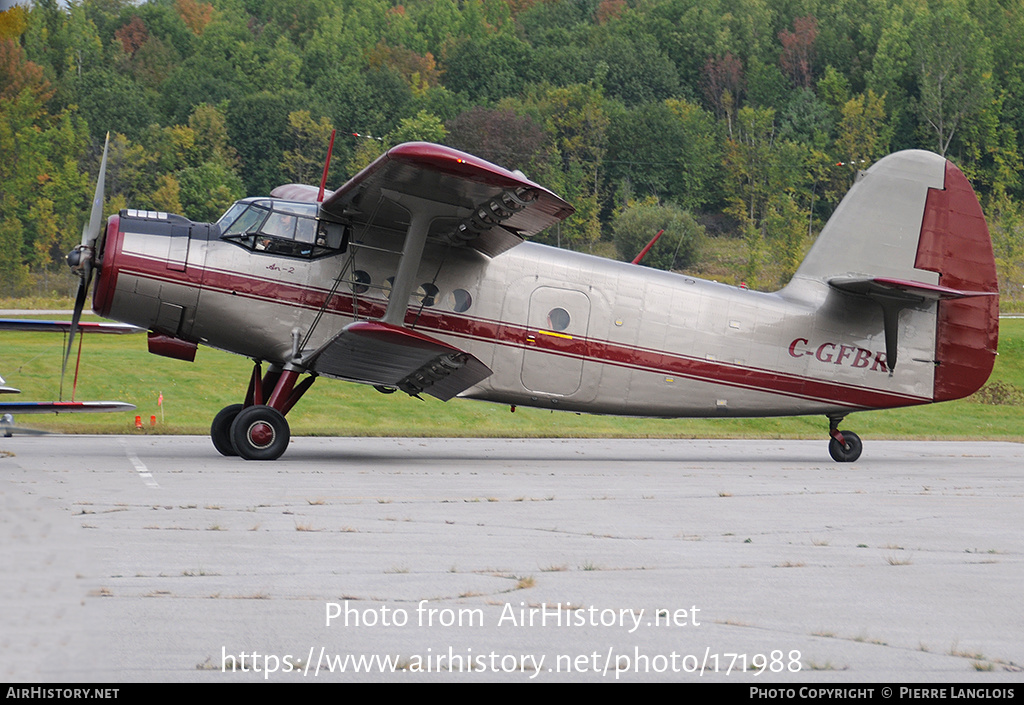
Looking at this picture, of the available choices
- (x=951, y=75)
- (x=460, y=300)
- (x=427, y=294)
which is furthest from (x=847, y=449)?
(x=951, y=75)

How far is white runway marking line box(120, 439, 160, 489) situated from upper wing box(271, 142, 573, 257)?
4072mm

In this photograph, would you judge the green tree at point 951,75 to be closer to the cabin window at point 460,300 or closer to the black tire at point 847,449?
the black tire at point 847,449

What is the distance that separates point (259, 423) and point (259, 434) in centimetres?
14

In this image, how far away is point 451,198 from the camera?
13617 mm

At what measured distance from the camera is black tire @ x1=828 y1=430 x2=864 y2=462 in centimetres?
1716

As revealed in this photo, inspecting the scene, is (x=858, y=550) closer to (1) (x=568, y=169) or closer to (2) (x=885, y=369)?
(2) (x=885, y=369)

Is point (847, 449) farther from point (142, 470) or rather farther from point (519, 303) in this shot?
point (142, 470)

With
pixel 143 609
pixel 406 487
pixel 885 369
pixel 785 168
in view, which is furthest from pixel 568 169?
pixel 143 609

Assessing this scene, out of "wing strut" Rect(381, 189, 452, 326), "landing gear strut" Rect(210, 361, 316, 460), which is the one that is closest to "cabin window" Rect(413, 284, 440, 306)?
"wing strut" Rect(381, 189, 452, 326)

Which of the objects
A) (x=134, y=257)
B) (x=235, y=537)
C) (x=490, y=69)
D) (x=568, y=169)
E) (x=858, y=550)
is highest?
(x=490, y=69)

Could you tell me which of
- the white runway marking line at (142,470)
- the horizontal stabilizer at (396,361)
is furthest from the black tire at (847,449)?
the white runway marking line at (142,470)

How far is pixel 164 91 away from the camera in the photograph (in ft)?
336

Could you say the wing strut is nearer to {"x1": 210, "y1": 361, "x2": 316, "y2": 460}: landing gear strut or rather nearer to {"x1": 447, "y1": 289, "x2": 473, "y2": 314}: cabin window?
{"x1": 447, "y1": 289, "x2": 473, "y2": 314}: cabin window
